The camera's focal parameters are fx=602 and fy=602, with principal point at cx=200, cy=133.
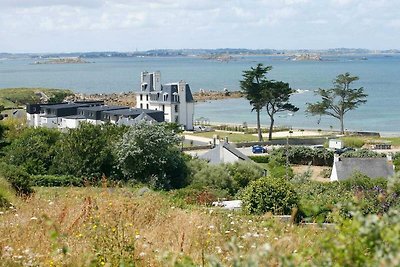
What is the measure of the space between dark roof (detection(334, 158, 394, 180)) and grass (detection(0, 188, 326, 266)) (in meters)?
17.4

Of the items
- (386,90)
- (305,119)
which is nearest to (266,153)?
(305,119)

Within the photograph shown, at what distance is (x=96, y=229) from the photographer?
6.59 m

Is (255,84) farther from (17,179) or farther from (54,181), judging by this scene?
(17,179)

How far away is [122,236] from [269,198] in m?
8.54

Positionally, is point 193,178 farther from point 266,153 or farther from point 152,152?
point 266,153

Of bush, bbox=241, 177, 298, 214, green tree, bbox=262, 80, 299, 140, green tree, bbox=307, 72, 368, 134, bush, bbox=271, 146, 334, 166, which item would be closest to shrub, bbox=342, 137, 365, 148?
green tree, bbox=262, 80, 299, 140

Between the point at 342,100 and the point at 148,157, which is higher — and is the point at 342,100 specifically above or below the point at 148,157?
below

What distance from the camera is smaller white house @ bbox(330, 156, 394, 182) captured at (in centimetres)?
2631

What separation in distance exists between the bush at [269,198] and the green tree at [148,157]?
24.3 feet

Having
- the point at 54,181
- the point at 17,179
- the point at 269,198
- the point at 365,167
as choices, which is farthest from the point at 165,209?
the point at 365,167

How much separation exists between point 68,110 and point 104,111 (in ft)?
17.6

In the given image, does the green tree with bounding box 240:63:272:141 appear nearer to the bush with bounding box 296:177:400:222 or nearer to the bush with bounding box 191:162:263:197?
the bush with bounding box 191:162:263:197

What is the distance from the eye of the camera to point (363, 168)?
2662 centimetres

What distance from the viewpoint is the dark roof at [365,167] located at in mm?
26312
